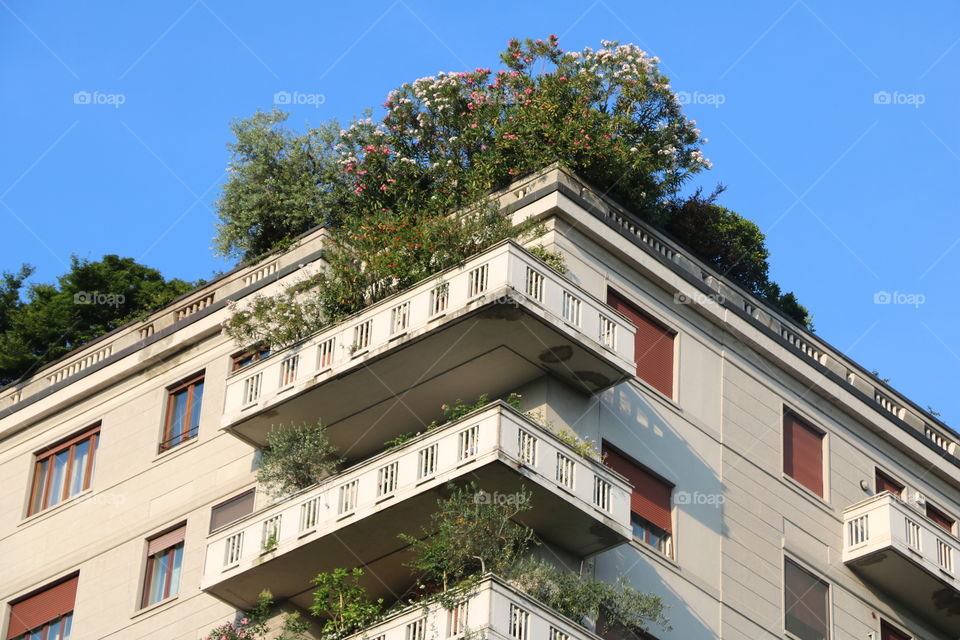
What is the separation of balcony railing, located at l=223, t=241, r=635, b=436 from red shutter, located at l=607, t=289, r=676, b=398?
1.89m

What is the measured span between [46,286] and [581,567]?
74.3ft

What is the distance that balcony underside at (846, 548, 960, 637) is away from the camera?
115 feet

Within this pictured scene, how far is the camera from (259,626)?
1234 inches

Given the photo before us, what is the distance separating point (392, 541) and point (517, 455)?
114 inches

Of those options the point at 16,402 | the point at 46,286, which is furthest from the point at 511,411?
the point at 46,286

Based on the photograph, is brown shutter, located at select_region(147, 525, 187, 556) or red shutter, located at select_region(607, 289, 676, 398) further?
brown shutter, located at select_region(147, 525, 187, 556)

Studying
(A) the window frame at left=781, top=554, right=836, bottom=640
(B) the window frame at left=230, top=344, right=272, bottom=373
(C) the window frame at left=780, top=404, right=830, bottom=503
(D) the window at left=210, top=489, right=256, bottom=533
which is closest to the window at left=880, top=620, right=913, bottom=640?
(A) the window frame at left=781, top=554, right=836, bottom=640

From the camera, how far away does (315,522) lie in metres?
30.2

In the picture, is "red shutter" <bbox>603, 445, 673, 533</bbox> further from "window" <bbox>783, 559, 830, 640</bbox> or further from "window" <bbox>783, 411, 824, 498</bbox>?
"window" <bbox>783, 411, 824, 498</bbox>
